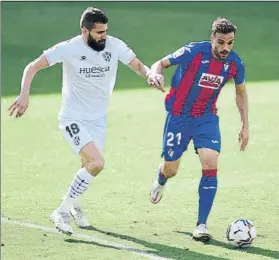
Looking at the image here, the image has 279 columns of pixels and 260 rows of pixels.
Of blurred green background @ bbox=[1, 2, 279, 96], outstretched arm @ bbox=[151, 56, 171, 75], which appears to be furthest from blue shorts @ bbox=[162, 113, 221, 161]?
blurred green background @ bbox=[1, 2, 279, 96]

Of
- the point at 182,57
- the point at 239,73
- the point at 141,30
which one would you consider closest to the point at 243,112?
the point at 239,73

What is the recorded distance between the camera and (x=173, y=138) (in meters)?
11.0

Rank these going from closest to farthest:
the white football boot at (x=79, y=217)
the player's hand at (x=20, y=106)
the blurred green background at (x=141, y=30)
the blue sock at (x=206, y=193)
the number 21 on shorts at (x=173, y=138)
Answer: the player's hand at (x=20, y=106) < the blue sock at (x=206, y=193) < the number 21 on shorts at (x=173, y=138) < the white football boot at (x=79, y=217) < the blurred green background at (x=141, y=30)

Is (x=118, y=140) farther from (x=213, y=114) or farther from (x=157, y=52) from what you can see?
(x=157, y=52)

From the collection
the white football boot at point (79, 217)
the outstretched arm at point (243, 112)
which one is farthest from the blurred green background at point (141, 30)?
the outstretched arm at point (243, 112)

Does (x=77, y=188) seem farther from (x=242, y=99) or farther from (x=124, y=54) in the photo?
(x=242, y=99)

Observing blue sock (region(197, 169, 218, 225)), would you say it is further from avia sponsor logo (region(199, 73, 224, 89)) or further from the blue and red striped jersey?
avia sponsor logo (region(199, 73, 224, 89))

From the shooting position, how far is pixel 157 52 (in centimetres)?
2295

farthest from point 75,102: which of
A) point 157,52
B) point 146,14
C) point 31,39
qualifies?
point 146,14

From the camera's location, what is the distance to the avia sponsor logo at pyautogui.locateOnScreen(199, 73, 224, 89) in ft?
35.4

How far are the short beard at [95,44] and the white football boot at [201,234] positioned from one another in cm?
212

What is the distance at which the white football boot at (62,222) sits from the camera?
10.6m

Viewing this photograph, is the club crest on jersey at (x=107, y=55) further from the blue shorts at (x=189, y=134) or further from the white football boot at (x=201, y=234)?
the white football boot at (x=201, y=234)

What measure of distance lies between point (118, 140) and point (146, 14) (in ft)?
36.6
